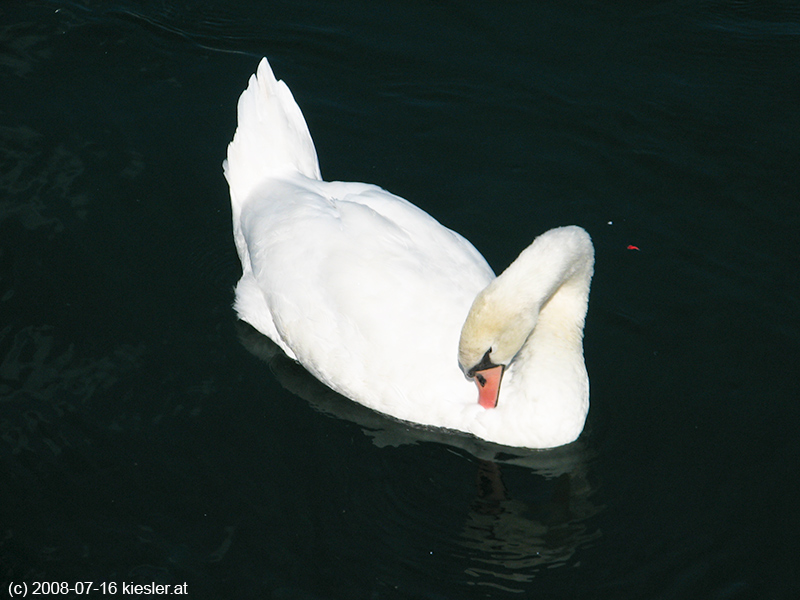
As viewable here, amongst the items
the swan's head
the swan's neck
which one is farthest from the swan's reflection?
the swan's head

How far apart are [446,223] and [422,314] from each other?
2110 millimetres

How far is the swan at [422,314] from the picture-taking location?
590cm

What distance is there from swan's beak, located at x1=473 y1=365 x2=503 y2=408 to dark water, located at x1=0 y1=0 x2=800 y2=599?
526mm

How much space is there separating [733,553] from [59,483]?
4393 mm

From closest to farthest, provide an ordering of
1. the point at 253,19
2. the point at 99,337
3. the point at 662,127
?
the point at 99,337, the point at 662,127, the point at 253,19

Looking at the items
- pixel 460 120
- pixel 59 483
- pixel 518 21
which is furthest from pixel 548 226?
pixel 59 483

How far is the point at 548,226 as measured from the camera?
8.35 meters

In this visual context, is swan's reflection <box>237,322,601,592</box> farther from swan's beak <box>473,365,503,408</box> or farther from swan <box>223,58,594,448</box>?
swan's beak <box>473,365,503,408</box>

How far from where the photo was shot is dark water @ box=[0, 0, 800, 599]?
591 centimetres

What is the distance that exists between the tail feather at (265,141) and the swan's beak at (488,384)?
2.76m

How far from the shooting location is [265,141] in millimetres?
7902

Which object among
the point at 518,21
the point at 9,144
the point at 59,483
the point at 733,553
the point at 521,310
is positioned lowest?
the point at 59,483

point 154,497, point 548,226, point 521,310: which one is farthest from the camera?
point 548,226

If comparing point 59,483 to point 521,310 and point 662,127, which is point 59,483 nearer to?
point 521,310
